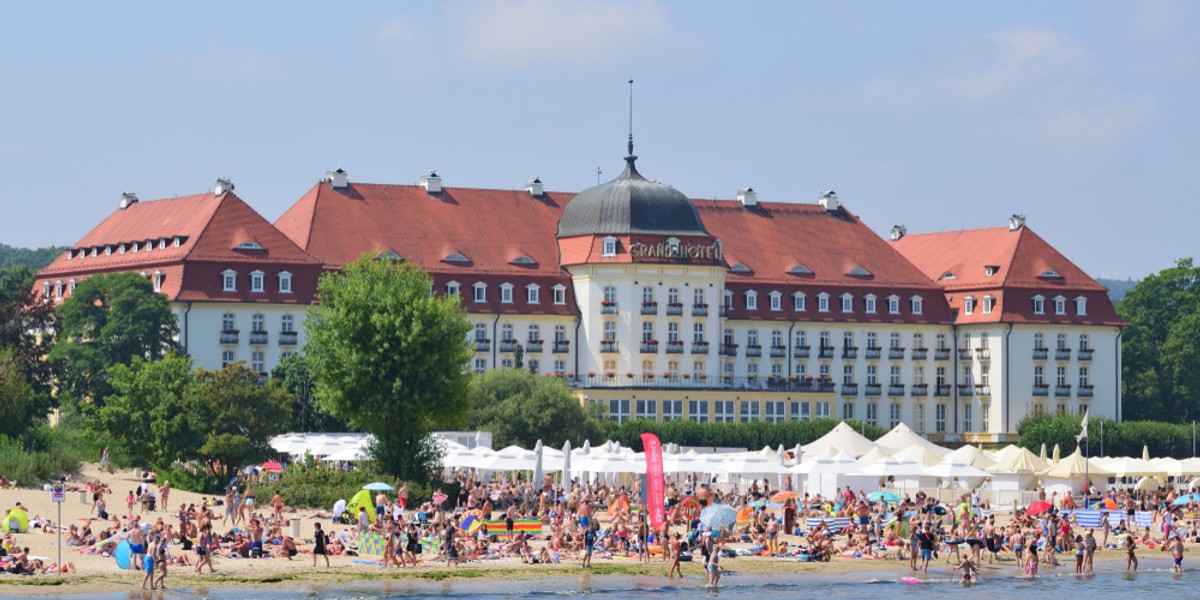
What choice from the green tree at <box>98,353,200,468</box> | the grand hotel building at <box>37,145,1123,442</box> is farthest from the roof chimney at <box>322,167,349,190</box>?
the green tree at <box>98,353,200,468</box>

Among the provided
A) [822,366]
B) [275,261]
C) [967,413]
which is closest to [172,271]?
[275,261]

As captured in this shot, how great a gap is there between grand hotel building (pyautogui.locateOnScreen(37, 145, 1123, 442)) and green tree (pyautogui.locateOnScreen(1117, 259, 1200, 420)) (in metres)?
4.46

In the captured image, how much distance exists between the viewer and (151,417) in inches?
3597

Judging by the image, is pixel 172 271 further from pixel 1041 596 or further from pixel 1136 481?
pixel 1041 596

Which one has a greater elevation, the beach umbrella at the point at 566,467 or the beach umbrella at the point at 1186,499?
the beach umbrella at the point at 566,467

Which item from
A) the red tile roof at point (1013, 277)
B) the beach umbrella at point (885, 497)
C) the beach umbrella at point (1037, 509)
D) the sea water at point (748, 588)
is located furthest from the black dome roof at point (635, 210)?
the sea water at point (748, 588)

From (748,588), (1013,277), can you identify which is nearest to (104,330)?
(1013,277)

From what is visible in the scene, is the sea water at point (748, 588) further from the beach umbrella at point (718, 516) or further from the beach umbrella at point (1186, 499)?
the beach umbrella at point (1186, 499)

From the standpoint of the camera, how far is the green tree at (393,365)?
8531 cm

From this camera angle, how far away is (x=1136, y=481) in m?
113

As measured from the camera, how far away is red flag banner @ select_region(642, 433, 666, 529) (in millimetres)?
69438

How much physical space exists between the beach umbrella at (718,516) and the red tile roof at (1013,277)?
61.2 metres

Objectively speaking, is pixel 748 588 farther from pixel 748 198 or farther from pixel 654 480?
pixel 748 198

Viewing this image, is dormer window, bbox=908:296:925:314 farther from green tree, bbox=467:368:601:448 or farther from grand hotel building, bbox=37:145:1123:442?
green tree, bbox=467:368:601:448
